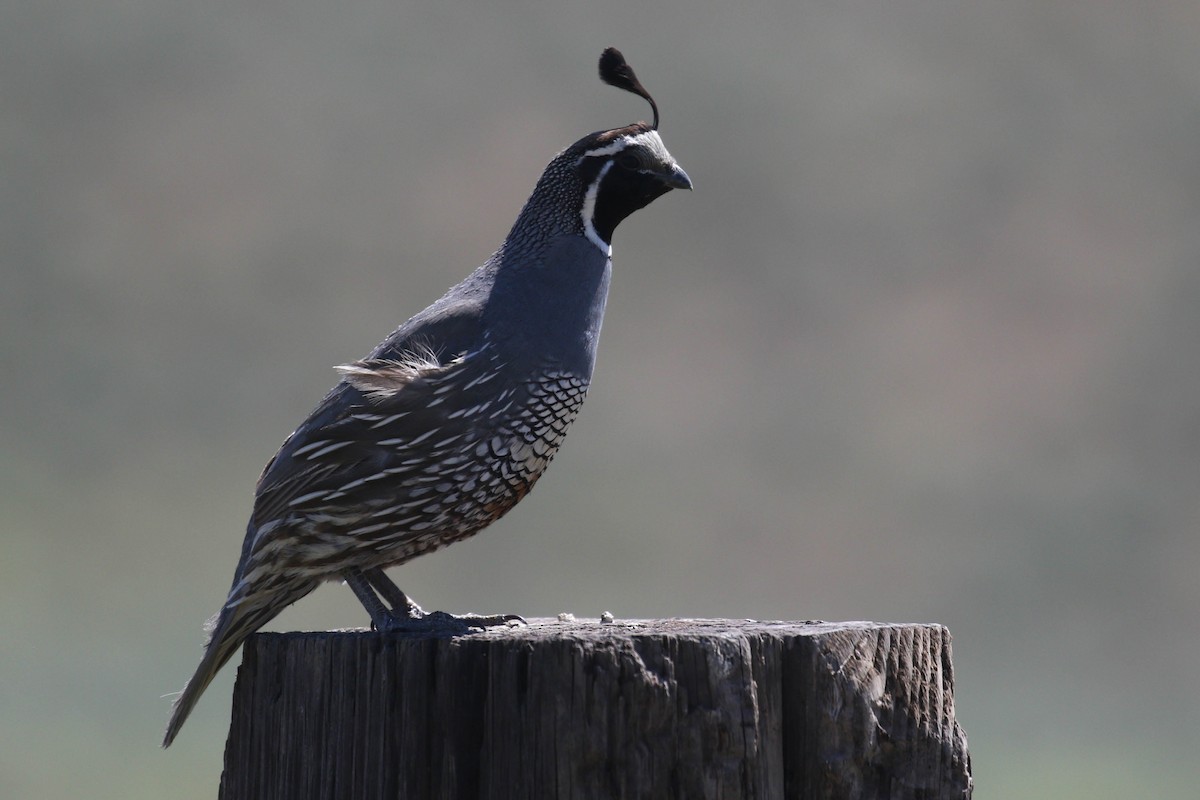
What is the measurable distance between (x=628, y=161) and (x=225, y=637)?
1.73m

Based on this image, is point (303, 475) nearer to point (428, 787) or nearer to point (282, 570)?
point (282, 570)

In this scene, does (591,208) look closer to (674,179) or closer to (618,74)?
(674,179)

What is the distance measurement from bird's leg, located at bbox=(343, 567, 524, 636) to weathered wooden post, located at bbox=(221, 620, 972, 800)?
0.21 meters

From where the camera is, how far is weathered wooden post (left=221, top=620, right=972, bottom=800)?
2.47m

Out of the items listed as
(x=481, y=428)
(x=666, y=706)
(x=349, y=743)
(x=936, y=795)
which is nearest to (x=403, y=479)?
(x=481, y=428)

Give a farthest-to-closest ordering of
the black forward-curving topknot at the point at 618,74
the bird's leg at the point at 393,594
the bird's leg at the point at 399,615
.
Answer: the black forward-curving topknot at the point at 618,74
the bird's leg at the point at 393,594
the bird's leg at the point at 399,615

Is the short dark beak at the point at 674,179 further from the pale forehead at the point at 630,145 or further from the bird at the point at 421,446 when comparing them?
the bird at the point at 421,446

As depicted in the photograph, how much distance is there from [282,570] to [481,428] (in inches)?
25.4

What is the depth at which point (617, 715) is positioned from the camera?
2.46m

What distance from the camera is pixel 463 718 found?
8.53 ft

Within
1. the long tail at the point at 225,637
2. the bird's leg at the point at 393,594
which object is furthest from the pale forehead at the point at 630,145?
the long tail at the point at 225,637

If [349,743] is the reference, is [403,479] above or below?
above

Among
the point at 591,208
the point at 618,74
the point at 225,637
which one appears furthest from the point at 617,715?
the point at 618,74

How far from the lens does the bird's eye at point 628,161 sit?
3.86 meters
